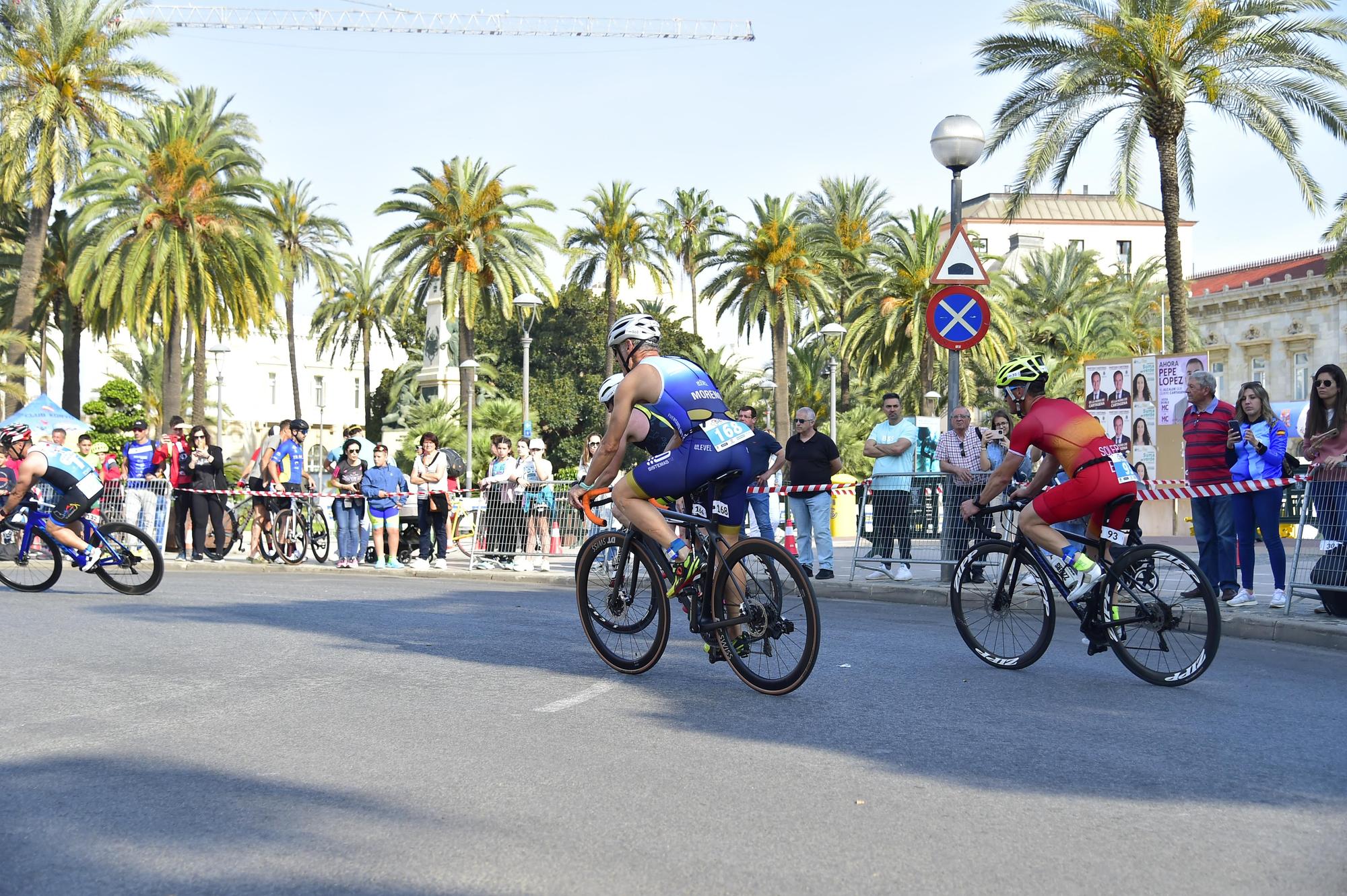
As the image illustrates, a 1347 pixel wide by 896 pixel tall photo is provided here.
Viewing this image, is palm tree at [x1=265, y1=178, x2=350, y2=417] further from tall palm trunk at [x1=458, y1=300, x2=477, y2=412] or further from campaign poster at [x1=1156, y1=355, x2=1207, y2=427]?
campaign poster at [x1=1156, y1=355, x2=1207, y2=427]

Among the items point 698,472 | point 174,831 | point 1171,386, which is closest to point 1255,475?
point 698,472

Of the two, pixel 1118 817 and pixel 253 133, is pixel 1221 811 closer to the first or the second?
pixel 1118 817

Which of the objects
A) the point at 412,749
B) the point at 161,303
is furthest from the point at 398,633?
the point at 161,303

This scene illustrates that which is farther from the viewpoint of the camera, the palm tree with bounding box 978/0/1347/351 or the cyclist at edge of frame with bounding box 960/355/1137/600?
the palm tree with bounding box 978/0/1347/351

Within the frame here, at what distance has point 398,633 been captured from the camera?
9266 mm

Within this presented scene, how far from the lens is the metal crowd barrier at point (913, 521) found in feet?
41.8

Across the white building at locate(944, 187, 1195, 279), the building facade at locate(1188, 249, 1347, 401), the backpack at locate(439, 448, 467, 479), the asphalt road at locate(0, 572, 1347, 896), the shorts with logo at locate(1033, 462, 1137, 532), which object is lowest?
the asphalt road at locate(0, 572, 1347, 896)

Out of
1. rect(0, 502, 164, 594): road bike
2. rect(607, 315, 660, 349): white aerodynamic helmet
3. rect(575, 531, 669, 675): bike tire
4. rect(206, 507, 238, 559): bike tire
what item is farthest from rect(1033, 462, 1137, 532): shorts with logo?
rect(206, 507, 238, 559): bike tire

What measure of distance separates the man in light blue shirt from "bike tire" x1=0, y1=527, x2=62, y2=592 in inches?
301

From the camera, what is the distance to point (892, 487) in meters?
13.5

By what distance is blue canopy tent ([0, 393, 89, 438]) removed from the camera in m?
27.2

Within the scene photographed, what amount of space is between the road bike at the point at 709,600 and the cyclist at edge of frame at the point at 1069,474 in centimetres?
160

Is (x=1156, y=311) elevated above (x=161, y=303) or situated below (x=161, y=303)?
above

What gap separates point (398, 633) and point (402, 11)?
86.3 metres
